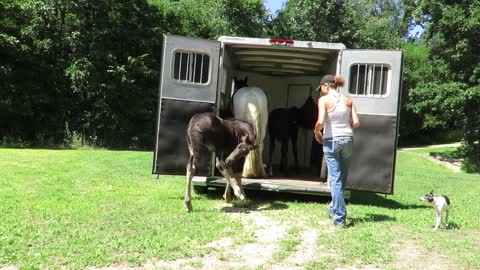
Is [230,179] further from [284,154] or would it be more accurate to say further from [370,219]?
[284,154]

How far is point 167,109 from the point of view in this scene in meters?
7.00

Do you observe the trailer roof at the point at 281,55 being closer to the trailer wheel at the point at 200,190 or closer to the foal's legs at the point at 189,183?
the foal's legs at the point at 189,183

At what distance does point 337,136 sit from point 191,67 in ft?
9.01

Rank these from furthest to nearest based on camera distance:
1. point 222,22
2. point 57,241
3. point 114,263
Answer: point 222,22 → point 57,241 → point 114,263

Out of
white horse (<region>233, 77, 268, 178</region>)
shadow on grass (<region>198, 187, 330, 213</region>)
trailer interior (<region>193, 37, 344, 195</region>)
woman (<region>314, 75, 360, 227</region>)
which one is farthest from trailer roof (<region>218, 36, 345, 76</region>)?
shadow on grass (<region>198, 187, 330, 213</region>)

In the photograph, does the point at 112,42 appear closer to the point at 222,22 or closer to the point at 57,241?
the point at 222,22

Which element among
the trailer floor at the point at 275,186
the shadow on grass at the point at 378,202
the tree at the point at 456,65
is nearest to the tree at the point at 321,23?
the tree at the point at 456,65

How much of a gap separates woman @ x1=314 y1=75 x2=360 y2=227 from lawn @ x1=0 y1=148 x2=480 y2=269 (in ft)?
1.21

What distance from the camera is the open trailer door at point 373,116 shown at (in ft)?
22.2

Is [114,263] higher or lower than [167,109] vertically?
lower

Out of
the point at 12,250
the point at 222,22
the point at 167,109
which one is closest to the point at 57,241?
the point at 12,250

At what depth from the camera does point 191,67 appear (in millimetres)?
7082

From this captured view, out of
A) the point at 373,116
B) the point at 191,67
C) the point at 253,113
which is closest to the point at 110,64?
the point at 191,67

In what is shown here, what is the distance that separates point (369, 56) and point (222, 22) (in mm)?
18114
